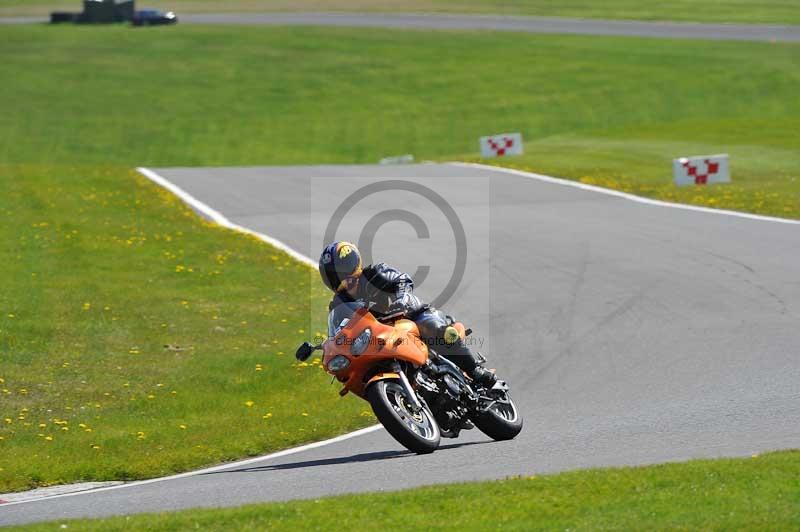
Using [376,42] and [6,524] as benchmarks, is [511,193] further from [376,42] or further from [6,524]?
[376,42]

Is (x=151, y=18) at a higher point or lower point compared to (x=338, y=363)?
higher

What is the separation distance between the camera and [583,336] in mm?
15797

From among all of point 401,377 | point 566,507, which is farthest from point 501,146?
point 566,507


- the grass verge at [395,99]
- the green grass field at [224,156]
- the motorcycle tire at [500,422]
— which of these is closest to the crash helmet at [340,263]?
the motorcycle tire at [500,422]

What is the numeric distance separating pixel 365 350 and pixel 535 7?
72.4 m

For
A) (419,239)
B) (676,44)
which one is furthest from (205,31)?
(419,239)

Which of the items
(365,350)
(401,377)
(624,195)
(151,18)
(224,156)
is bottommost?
(224,156)

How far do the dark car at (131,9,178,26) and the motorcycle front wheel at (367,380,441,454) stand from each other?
220 feet

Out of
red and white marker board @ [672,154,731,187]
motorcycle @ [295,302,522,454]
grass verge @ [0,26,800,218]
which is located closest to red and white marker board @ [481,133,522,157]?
grass verge @ [0,26,800,218]

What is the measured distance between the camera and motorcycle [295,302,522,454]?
1065 cm

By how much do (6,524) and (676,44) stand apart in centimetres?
5812

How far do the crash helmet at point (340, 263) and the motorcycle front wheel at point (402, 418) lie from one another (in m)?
1.00

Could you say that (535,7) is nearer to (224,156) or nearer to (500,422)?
(224,156)

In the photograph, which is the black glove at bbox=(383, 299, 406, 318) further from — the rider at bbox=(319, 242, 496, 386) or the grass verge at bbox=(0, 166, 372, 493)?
the grass verge at bbox=(0, 166, 372, 493)
